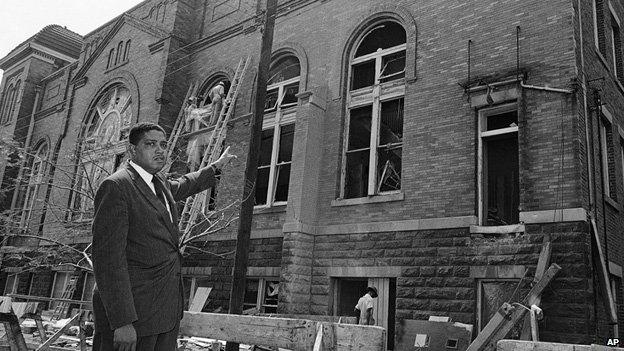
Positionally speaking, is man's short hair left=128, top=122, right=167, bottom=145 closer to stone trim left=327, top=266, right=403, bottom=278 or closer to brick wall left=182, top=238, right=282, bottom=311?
stone trim left=327, top=266, right=403, bottom=278

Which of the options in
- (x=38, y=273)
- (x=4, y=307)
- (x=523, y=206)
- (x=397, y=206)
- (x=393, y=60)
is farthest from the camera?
(x=38, y=273)

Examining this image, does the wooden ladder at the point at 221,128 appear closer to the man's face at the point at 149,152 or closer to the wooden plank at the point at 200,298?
the wooden plank at the point at 200,298

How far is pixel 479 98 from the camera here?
37.6 feet

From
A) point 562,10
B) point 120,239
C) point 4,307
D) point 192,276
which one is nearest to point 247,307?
point 192,276

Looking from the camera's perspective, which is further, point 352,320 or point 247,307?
point 247,307

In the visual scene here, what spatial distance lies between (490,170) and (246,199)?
5.50m

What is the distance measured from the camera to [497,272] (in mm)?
10266

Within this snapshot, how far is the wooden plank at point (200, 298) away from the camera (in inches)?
584

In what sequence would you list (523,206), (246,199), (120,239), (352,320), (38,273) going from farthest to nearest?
(38,273)
(352,320)
(523,206)
(246,199)
(120,239)

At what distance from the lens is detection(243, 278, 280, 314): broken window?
14403 millimetres

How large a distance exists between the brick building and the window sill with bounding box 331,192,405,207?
42 mm

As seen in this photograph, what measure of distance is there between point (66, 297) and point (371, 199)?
13648 millimetres

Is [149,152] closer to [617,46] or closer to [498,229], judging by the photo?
[498,229]

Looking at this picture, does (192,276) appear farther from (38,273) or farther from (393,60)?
(38,273)
